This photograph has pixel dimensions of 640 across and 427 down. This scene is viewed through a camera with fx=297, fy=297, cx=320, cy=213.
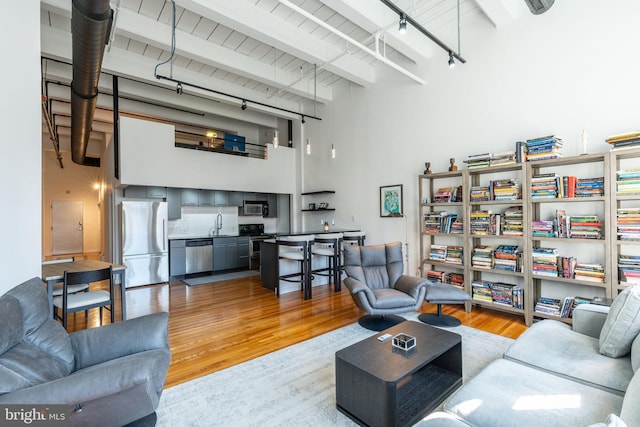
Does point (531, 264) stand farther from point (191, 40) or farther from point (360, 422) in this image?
point (191, 40)

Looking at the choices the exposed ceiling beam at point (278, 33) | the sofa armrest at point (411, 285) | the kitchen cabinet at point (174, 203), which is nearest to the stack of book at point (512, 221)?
the sofa armrest at point (411, 285)

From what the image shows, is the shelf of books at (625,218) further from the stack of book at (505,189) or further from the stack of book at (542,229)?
the stack of book at (505,189)

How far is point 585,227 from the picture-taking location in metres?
3.38

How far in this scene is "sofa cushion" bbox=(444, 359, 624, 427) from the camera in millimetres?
1427

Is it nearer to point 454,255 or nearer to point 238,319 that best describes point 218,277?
point 238,319

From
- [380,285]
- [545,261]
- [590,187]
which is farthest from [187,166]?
[590,187]

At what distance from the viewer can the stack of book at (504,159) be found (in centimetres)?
386

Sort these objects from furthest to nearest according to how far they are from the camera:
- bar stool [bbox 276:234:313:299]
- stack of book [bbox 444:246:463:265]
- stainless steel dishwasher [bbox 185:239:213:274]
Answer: stainless steel dishwasher [bbox 185:239:213:274] → bar stool [bbox 276:234:313:299] → stack of book [bbox 444:246:463:265]

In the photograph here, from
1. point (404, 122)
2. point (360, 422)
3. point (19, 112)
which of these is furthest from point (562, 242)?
point (19, 112)

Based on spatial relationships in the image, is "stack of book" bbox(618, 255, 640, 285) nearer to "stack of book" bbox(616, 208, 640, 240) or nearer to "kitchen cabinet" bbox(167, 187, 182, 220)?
"stack of book" bbox(616, 208, 640, 240)

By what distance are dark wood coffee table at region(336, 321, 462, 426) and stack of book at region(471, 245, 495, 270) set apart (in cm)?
205

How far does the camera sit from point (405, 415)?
1988 millimetres

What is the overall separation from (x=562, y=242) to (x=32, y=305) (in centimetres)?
515

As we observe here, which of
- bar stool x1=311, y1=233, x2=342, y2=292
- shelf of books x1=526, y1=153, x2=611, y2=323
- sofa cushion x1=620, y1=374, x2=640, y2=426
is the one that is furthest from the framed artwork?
sofa cushion x1=620, y1=374, x2=640, y2=426
